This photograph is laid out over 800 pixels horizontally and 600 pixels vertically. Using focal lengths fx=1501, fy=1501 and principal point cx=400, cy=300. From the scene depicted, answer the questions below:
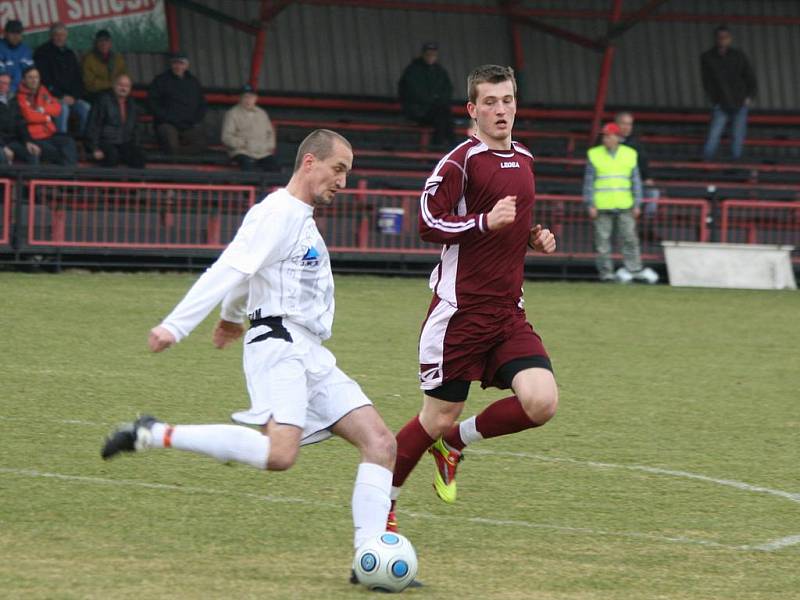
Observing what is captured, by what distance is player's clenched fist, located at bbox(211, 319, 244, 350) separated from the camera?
559cm

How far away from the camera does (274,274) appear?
17.4 ft

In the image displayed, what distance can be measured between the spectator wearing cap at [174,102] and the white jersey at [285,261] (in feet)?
42.6

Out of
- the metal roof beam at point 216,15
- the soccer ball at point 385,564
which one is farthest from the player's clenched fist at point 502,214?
the metal roof beam at point 216,15

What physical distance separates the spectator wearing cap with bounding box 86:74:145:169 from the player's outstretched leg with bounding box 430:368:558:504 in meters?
11.0

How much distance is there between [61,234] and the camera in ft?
51.1

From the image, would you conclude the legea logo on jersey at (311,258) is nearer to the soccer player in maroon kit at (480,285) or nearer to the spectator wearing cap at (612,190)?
the soccer player in maroon kit at (480,285)

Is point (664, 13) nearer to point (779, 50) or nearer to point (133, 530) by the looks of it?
point (779, 50)

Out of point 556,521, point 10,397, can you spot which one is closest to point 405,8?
point 10,397

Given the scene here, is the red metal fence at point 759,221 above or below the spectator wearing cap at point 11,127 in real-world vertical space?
below

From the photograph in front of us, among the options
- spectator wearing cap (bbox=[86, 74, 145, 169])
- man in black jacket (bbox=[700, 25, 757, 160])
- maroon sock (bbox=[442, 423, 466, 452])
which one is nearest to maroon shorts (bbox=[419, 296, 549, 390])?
maroon sock (bbox=[442, 423, 466, 452])

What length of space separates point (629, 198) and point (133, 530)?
37.8ft

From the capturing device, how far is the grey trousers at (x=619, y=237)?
54.5 feet

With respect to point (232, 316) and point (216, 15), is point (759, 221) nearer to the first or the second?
point (216, 15)

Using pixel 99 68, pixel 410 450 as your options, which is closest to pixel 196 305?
pixel 410 450
